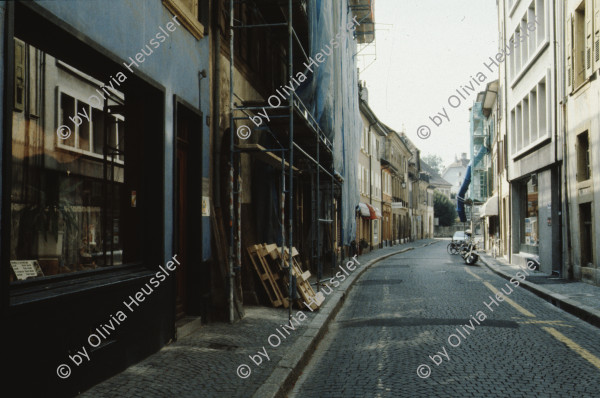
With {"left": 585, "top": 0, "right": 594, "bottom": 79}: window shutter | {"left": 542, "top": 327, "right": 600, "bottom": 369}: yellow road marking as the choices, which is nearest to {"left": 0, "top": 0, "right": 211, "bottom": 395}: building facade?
{"left": 542, "top": 327, "right": 600, "bottom": 369}: yellow road marking

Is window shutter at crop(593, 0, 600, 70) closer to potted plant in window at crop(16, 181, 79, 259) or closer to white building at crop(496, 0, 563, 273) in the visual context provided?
white building at crop(496, 0, 563, 273)

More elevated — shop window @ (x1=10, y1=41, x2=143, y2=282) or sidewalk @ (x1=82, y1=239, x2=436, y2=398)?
shop window @ (x1=10, y1=41, x2=143, y2=282)

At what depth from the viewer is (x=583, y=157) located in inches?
600

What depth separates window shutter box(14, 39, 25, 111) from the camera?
15.0 feet

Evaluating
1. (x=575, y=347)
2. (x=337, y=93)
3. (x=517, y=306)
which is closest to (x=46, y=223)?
(x=575, y=347)

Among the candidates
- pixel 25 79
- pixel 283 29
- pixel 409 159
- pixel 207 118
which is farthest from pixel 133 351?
pixel 409 159

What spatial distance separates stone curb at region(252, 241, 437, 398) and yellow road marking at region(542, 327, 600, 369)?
3.23 meters

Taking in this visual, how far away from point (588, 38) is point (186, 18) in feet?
36.7

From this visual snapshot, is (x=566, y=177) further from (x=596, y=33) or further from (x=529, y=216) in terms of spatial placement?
(x=529, y=216)

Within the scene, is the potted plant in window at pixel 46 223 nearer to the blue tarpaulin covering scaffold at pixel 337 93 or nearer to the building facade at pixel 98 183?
the building facade at pixel 98 183

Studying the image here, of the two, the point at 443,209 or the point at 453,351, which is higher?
the point at 443,209

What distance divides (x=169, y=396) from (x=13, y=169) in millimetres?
2248

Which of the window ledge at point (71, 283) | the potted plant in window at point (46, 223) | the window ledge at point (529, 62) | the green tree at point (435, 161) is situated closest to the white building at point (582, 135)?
the window ledge at point (529, 62)

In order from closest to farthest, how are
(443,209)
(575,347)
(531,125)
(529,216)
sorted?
(575,347)
(531,125)
(529,216)
(443,209)
